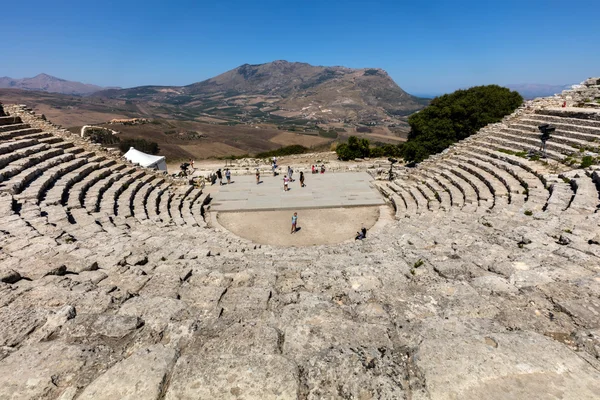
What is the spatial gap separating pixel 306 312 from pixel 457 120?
80.6ft

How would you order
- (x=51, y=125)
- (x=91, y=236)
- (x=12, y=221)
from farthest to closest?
(x=51, y=125) → (x=91, y=236) → (x=12, y=221)

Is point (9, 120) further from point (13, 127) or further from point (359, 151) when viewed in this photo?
point (359, 151)

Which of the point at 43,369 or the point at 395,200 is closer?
the point at 43,369

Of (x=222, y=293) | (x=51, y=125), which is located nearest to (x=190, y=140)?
(x=51, y=125)

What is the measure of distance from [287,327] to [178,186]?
56.9 feet

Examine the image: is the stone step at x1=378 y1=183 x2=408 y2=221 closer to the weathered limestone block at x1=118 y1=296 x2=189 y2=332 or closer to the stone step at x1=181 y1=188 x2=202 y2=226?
the stone step at x1=181 y1=188 x2=202 y2=226

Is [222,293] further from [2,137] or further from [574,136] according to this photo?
[574,136]

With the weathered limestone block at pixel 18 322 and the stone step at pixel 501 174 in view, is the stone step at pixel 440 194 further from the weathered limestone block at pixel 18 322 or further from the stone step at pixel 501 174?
the weathered limestone block at pixel 18 322

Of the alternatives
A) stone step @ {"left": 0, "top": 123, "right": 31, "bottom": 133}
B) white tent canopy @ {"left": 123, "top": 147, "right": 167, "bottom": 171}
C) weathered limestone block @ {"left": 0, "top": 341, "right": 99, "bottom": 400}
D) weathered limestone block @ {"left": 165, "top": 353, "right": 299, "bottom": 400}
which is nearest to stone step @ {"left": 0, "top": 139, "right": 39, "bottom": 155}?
stone step @ {"left": 0, "top": 123, "right": 31, "bottom": 133}

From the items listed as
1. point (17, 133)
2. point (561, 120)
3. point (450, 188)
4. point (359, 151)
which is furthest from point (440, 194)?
point (17, 133)

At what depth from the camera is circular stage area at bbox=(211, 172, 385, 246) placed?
13.9 meters

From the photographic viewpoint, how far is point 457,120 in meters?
23.8

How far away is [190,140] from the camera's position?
73.2 m

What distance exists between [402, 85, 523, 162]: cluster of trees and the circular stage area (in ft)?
18.1
